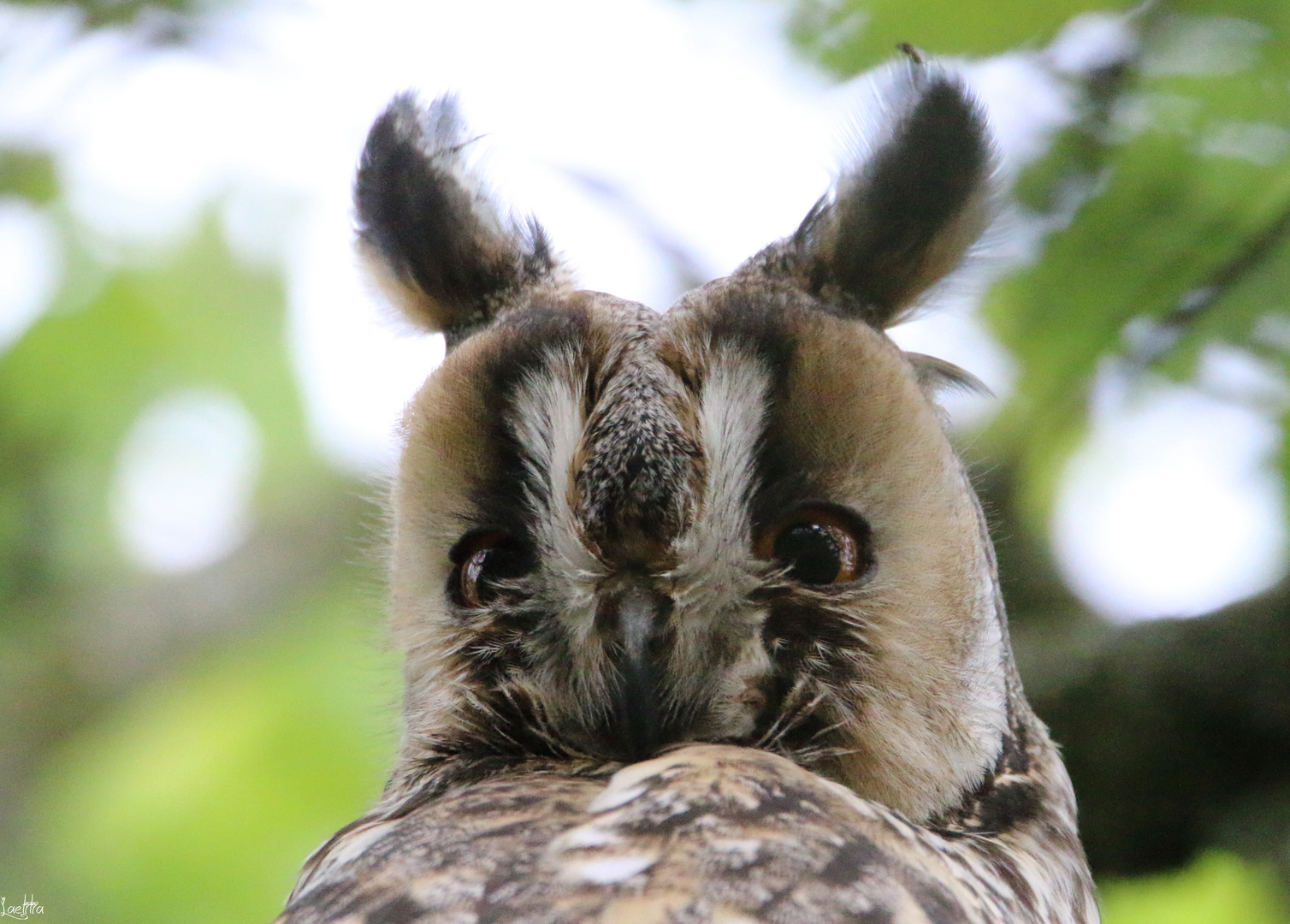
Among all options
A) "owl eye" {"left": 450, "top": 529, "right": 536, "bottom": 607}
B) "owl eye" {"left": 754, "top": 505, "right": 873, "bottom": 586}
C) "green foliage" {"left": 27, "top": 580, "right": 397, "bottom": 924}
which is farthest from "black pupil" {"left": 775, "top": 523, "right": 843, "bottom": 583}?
"green foliage" {"left": 27, "top": 580, "right": 397, "bottom": 924}

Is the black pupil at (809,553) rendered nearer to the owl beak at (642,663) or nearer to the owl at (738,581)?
the owl at (738,581)

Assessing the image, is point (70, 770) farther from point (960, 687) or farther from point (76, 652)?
point (960, 687)

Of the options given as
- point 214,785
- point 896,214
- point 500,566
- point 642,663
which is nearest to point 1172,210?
point 896,214

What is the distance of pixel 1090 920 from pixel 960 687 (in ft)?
1.56

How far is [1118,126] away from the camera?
168 cm

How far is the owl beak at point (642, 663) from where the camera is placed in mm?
1747

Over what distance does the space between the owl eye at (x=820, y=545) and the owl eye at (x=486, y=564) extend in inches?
13.1

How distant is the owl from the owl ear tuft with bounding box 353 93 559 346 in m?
0.15

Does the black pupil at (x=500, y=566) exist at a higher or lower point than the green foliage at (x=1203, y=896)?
higher

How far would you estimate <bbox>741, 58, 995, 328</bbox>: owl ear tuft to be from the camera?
211 centimetres

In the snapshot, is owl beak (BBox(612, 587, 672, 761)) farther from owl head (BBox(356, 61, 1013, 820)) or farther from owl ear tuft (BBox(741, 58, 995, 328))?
owl ear tuft (BBox(741, 58, 995, 328))

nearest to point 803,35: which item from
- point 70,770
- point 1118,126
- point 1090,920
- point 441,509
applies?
point 1118,126

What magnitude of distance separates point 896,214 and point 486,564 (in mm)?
829


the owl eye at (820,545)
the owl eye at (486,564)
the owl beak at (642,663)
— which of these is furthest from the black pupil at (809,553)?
the owl eye at (486,564)
